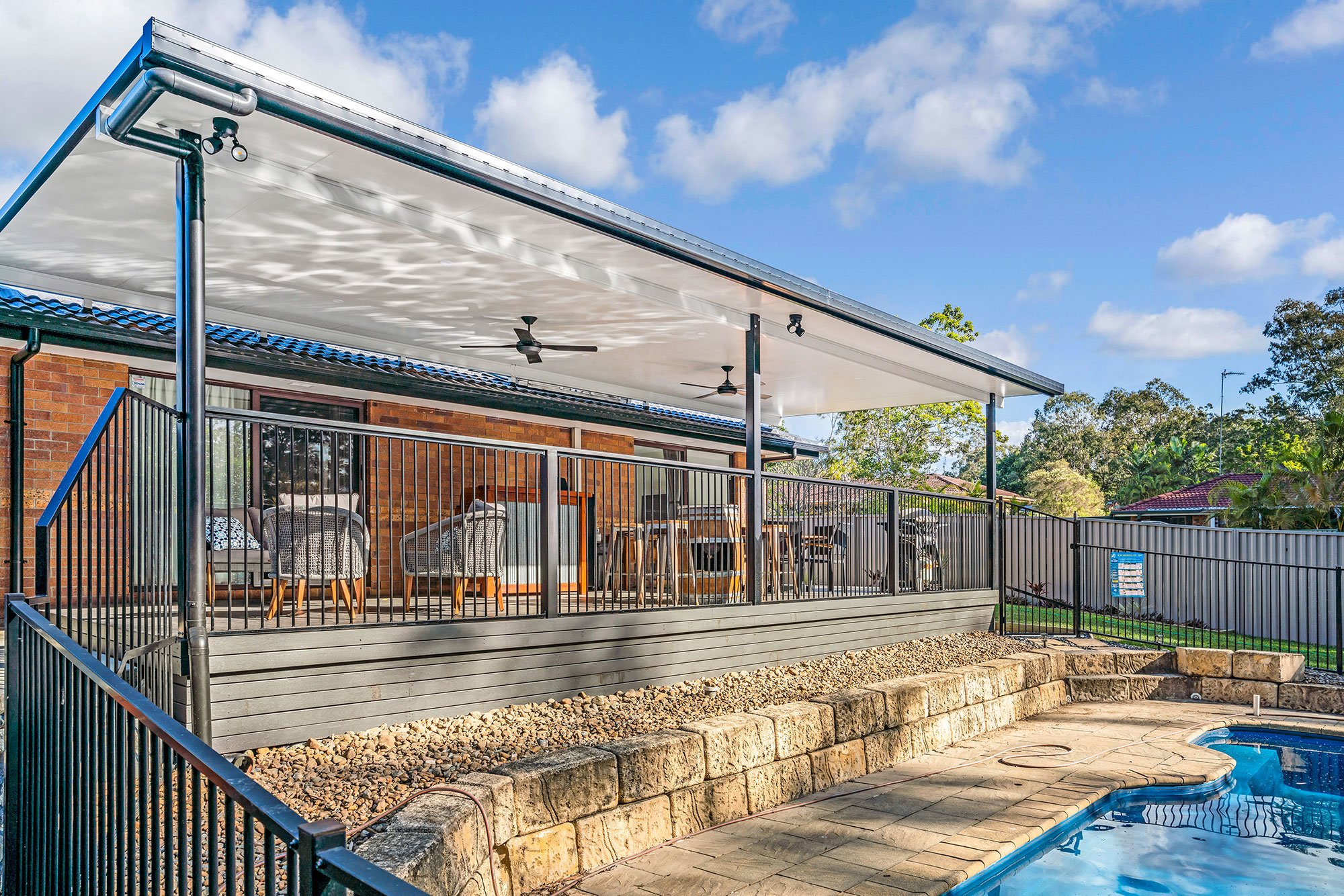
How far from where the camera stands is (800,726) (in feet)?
23.0

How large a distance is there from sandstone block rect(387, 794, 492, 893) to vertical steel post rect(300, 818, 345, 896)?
9.53ft

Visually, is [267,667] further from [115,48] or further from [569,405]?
[115,48]

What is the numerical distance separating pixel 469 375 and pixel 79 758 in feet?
32.8

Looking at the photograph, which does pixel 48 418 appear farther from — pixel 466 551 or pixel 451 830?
pixel 451 830

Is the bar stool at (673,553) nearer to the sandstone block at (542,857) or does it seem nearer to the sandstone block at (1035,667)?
the sandstone block at (542,857)

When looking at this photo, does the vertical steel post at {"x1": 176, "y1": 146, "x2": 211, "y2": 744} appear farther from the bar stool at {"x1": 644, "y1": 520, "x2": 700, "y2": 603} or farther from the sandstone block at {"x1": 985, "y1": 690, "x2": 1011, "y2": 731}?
the sandstone block at {"x1": 985, "y1": 690, "x2": 1011, "y2": 731}

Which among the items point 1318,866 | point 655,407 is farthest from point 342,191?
point 655,407

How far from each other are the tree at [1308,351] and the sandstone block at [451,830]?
1502 inches

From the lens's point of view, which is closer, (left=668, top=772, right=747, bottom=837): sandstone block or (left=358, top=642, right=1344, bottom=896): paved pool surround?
(left=358, top=642, right=1344, bottom=896): paved pool surround

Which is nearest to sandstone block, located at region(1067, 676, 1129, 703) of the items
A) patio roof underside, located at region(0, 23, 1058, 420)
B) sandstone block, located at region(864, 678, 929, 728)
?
sandstone block, located at region(864, 678, 929, 728)

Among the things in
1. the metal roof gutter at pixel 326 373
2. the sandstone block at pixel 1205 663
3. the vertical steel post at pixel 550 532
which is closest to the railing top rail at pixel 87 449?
the vertical steel post at pixel 550 532

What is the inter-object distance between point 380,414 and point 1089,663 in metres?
8.93

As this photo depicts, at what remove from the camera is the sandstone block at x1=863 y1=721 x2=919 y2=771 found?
775 cm

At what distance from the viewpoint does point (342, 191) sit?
21.2 ft
